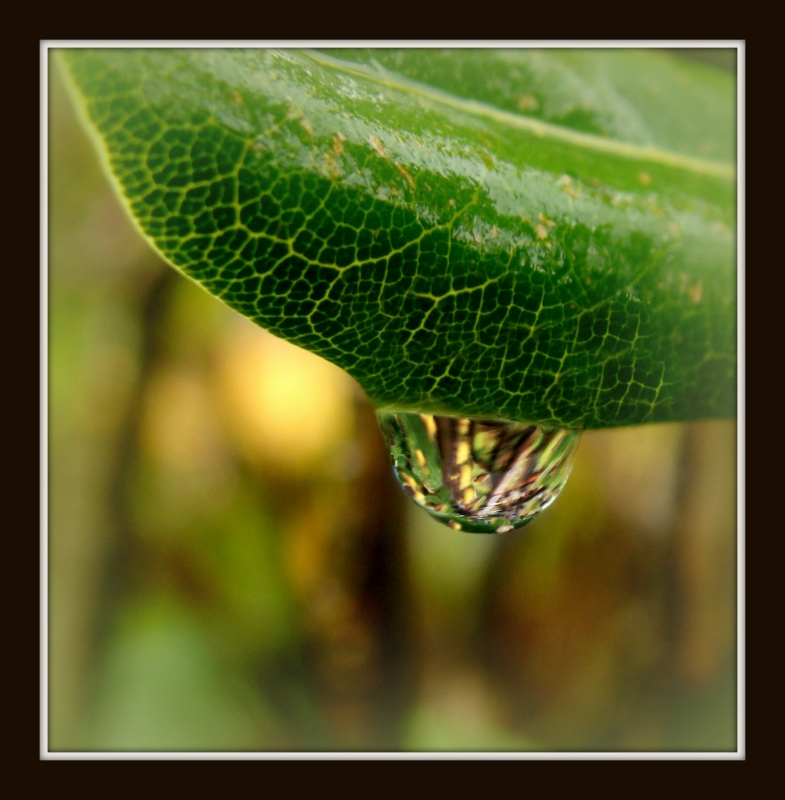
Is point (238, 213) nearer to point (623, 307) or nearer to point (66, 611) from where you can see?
point (623, 307)

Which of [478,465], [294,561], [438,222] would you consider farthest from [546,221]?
[294,561]

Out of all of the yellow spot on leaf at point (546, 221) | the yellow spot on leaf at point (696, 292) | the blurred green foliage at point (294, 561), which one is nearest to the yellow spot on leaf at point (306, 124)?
the yellow spot on leaf at point (546, 221)

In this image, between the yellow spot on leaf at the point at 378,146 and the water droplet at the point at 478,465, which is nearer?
the yellow spot on leaf at the point at 378,146

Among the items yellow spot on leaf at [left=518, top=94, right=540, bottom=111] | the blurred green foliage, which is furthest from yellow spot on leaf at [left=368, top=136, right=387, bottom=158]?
the blurred green foliage

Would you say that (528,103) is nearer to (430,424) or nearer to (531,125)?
(531,125)

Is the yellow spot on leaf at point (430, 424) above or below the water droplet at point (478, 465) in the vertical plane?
above

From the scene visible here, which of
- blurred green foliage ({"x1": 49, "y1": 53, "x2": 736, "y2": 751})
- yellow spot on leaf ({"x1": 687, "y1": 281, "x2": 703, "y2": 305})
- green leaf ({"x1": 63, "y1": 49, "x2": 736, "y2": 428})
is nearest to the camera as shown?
green leaf ({"x1": 63, "y1": 49, "x2": 736, "y2": 428})

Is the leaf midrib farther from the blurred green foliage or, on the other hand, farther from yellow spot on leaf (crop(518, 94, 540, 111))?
the blurred green foliage

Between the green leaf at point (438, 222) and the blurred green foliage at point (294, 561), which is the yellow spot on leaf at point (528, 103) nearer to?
the green leaf at point (438, 222)
